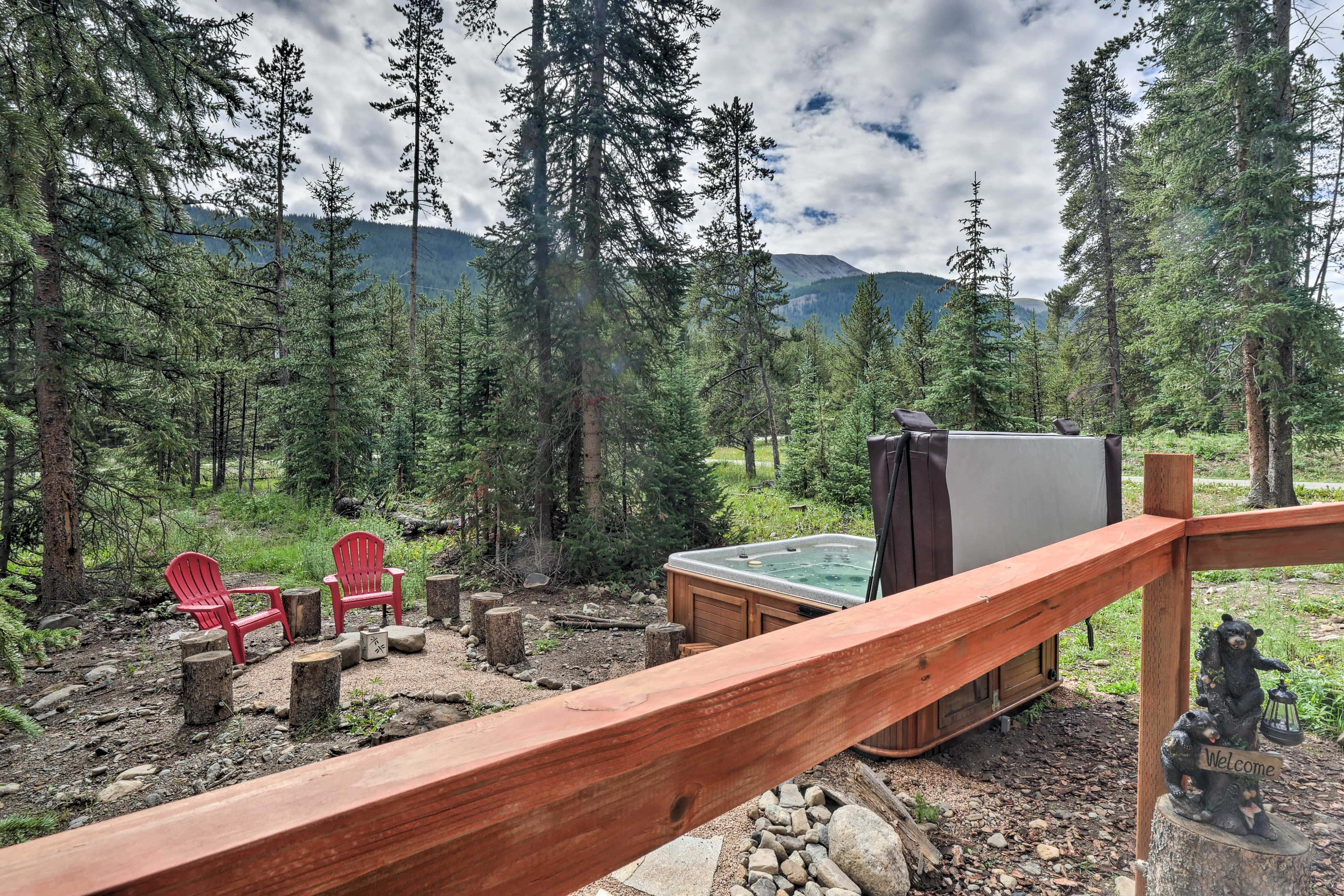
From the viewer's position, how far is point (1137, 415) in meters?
12.7

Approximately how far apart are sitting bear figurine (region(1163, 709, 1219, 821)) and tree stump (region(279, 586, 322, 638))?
20.1ft

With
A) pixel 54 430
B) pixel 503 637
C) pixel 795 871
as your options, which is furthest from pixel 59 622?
pixel 795 871

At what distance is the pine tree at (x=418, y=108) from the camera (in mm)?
16578

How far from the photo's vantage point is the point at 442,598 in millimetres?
6062

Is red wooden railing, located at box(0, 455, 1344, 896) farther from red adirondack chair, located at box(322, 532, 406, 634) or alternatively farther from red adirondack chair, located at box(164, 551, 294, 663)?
red adirondack chair, located at box(322, 532, 406, 634)

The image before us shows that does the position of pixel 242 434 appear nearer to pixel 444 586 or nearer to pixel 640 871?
pixel 444 586

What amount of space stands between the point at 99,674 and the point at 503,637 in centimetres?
309

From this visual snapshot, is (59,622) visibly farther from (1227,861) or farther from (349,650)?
(1227,861)

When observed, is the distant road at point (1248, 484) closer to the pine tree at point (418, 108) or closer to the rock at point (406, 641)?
the rock at point (406, 641)

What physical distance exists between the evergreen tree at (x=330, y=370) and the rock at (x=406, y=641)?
7732 millimetres

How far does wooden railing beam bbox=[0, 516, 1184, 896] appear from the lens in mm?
394

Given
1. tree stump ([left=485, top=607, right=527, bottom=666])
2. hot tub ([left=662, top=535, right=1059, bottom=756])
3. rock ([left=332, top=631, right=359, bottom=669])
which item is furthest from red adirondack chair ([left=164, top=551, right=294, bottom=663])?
hot tub ([left=662, top=535, right=1059, bottom=756])

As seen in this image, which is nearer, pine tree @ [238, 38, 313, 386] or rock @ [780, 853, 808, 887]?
rock @ [780, 853, 808, 887]

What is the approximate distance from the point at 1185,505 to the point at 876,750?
2.38 meters
